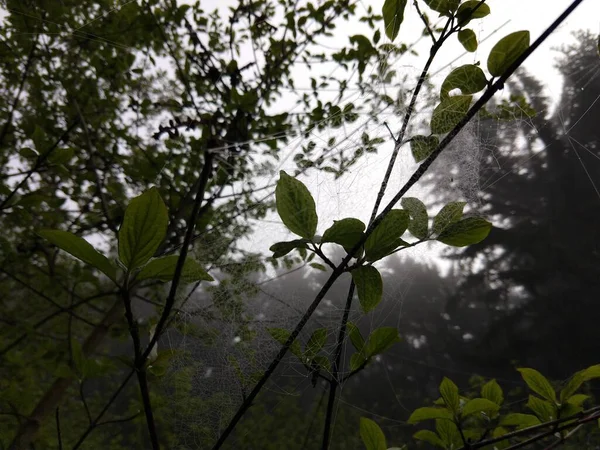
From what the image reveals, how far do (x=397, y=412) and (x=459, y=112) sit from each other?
323 inches

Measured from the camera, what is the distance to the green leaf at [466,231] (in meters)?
0.44

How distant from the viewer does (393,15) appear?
18.7 inches

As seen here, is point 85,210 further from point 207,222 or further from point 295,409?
point 295,409

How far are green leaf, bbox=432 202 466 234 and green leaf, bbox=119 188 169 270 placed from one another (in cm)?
33

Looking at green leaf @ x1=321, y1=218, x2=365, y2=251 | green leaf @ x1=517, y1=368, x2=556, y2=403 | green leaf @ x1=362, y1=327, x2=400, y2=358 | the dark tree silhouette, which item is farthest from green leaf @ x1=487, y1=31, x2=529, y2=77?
the dark tree silhouette

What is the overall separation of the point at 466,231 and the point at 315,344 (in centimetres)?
27

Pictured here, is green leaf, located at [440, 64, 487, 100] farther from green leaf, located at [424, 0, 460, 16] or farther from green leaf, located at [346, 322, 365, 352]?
green leaf, located at [346, 322, 365, 352]

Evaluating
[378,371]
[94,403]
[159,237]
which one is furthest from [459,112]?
[378,371]

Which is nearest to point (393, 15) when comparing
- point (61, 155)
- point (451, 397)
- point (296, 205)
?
point (296, 205)

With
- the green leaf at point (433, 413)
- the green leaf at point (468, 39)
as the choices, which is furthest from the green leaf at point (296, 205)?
the green leaf at point (433, 413)

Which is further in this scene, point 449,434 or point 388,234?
point 449,434

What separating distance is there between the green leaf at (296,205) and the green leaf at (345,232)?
2 centimetres

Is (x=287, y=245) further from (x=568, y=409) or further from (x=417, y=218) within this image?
(x=568, y=409)

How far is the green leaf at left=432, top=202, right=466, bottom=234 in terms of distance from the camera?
46 centimetres
